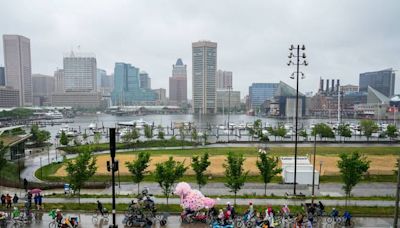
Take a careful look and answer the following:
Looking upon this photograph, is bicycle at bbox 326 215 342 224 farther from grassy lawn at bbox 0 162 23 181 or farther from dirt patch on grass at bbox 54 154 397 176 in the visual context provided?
grassy lawn at bbox 0 162 23 181

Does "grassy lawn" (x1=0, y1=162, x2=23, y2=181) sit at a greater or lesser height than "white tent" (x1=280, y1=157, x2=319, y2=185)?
lesser

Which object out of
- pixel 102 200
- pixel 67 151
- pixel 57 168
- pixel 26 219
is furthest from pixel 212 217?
pixel 67 151

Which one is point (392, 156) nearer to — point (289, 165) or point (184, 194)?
point (289, 165)

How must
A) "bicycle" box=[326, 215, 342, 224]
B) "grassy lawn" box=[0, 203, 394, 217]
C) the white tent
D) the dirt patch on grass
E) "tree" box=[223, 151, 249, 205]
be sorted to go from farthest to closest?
the dirt patch on grass < the white tent < "tree" box=[223, 151, 249, 205] < "grassy lawn" box=[0, 203, 394, 217] < "bicycle" box=[326, 215, 342, 224]

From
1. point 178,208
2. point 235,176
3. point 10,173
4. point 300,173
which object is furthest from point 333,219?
point 10,173

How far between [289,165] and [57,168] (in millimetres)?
29673

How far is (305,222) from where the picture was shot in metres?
20.7

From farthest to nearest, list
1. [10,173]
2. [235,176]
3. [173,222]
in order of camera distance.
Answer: [10,173] → [235,176] → [173,222]

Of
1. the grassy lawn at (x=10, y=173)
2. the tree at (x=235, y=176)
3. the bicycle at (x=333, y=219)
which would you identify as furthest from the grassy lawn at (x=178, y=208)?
the grassy lawn at (x=10, y=173)

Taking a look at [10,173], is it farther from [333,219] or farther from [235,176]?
[333,219]

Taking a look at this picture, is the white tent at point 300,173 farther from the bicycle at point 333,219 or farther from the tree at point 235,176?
the bicycle at point 333,219

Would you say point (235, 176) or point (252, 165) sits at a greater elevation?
point (235, 176)

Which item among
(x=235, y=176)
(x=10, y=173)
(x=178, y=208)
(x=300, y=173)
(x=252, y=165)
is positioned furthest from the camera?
(x=252, y=165)

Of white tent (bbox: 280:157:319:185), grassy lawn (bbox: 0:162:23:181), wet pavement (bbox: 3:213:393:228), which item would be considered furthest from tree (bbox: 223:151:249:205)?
grassy lawn (bbox: 0:162:23:181)
